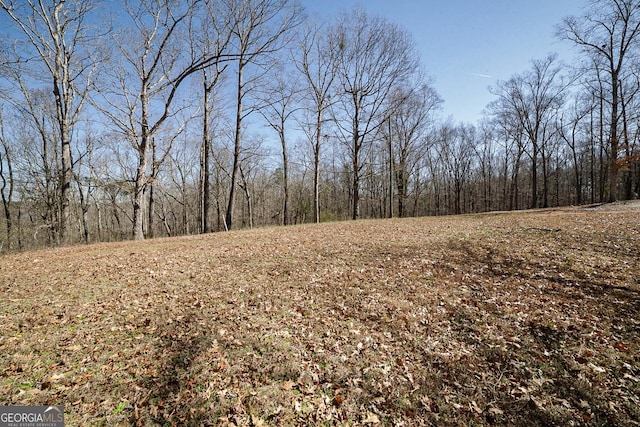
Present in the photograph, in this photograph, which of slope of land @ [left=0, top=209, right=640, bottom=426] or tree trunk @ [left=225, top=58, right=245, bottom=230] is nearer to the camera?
slope of land @ [left=0, top=209, right=640, bottom=426]

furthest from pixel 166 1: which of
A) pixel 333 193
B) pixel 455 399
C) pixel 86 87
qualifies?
pixel 333 193

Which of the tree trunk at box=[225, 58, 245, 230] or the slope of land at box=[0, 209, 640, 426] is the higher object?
the tree trunk at box=[225, 58, 245, 230]

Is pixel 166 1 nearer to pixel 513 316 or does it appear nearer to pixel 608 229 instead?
pixel 513 316

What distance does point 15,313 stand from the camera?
4555 millimetres

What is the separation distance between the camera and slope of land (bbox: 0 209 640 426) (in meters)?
3.15

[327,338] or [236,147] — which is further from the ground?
[236,147]

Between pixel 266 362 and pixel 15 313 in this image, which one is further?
pixel 15 313

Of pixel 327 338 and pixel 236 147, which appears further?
pixel 236 147

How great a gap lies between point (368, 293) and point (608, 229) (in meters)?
10.0

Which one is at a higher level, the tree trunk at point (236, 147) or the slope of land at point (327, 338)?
the tree trunk at point (236, 147)

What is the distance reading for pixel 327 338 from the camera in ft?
14.5

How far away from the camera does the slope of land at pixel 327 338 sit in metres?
3.15

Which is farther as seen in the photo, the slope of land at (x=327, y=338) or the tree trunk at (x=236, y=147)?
the tree trunk at (x=236, y=147)

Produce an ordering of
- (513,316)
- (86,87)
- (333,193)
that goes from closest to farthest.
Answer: (513,316)
(86,87)
(333,193)
